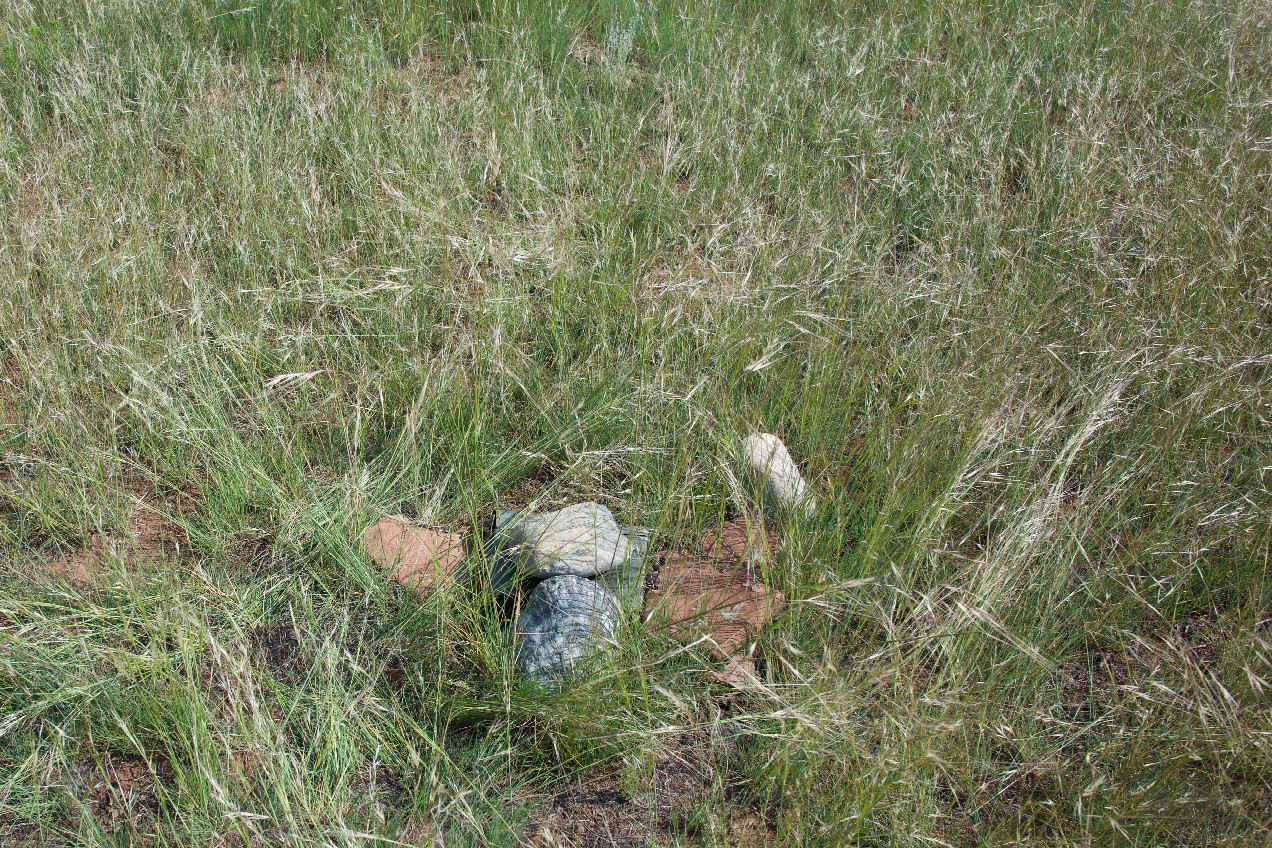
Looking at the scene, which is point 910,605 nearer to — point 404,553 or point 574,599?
point 574,599

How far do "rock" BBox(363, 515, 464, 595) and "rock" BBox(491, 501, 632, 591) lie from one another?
117 millimetres

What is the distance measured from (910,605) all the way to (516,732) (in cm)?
92

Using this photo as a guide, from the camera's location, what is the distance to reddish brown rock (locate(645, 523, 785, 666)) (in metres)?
1.80

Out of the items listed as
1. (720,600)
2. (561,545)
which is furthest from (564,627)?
(720,600)

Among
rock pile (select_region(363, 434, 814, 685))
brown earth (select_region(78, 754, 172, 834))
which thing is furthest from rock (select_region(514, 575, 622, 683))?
brown earth (select_region(78, 754, 172, 834))

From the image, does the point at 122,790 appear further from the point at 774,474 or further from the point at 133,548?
the point at 774,474

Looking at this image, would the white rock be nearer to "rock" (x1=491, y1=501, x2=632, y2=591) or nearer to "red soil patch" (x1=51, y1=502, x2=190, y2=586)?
"rock" (x1=491, y1=501, x2=632, y2=591)

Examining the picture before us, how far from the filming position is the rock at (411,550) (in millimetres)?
2018

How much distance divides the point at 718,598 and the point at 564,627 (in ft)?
1.20

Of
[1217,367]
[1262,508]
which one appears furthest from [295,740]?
[1217,367]

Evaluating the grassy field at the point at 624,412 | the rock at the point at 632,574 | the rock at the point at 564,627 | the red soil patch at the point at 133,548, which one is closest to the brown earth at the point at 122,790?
the grassy field at the point at 624,412

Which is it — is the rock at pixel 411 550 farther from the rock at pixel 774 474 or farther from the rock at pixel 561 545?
the rock at pixel 774 474

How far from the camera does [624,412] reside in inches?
91.2

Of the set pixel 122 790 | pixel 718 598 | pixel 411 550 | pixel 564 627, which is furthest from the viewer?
pixel 411 550
